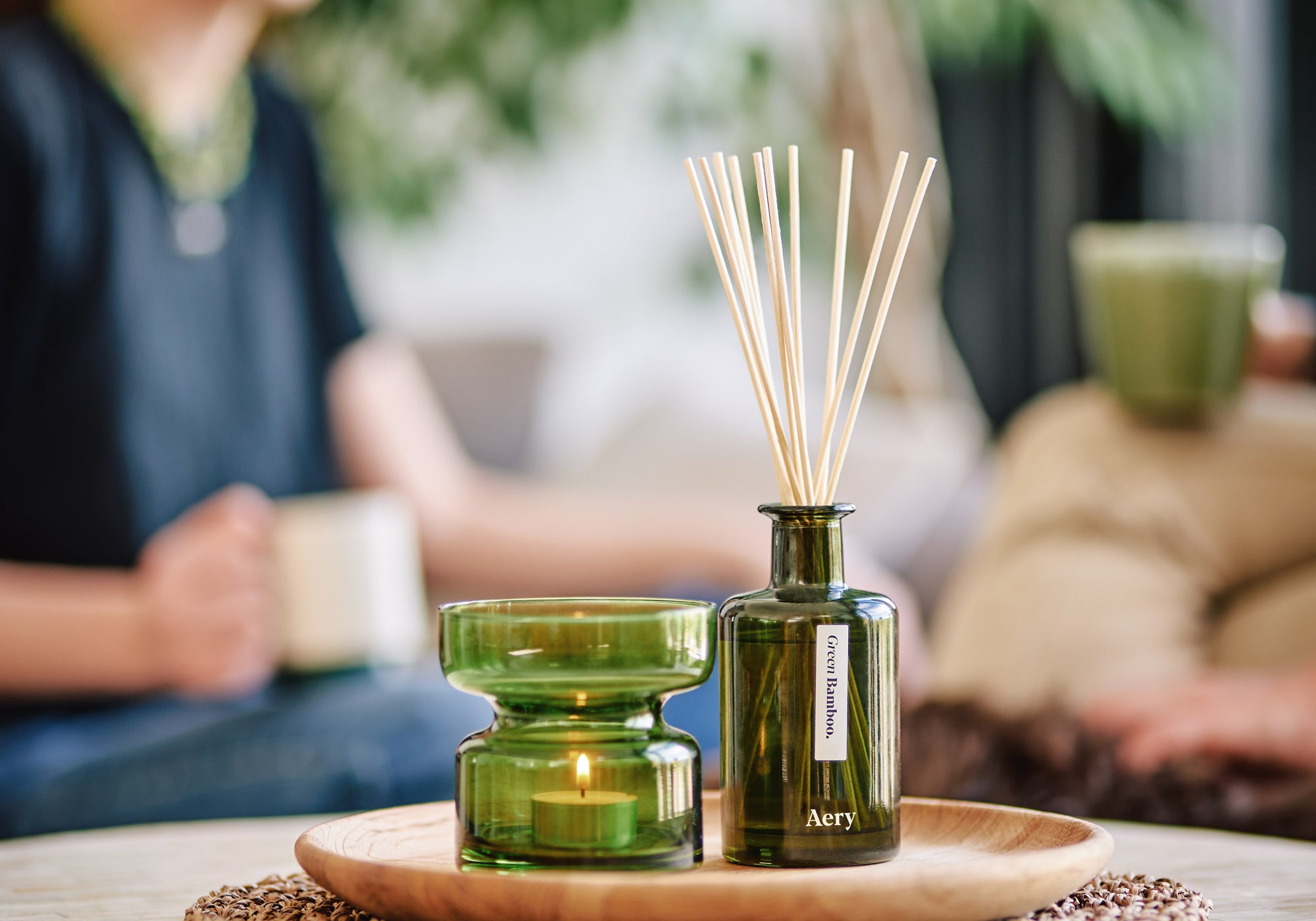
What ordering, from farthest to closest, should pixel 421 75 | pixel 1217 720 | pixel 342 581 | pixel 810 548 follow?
1. pixel 421 75
2. pixel 342 581
3. pixel 1217 720
4. pixel 810 548

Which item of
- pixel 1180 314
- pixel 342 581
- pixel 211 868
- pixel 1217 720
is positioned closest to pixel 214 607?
pixel 342 581

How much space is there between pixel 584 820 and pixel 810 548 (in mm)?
129

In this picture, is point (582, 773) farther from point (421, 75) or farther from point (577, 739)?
point (421, 75)

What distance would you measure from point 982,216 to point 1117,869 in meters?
2.47

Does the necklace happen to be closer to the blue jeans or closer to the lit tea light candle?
the blue jeans

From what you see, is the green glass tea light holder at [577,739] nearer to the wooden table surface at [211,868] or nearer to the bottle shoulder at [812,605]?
the bottle shoulder at [812,605]

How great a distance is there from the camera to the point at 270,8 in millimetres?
1355

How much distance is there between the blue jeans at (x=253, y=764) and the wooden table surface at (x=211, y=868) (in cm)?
27

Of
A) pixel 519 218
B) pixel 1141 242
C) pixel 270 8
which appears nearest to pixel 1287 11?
pixel 1141 242

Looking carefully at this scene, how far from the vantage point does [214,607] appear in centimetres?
120

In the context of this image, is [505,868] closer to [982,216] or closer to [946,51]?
[946,51]

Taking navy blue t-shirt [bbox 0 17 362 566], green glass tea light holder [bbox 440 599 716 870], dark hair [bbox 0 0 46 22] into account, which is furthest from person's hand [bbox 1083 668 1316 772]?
dark hair [bbox 0 0 46 22]

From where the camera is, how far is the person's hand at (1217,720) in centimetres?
97

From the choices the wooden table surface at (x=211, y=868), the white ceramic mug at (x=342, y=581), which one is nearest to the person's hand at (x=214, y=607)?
the white ceramic mug at (x=342, y=581)
